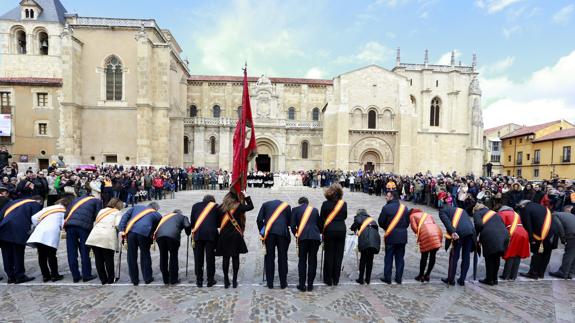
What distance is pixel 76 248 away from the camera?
5.14m

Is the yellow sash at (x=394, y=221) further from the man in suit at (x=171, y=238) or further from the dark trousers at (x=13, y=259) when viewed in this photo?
the dark trousers at (x=13, y=259)

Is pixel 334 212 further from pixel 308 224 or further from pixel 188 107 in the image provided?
pixel 188 107

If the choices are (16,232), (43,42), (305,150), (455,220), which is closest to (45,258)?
(16,232)

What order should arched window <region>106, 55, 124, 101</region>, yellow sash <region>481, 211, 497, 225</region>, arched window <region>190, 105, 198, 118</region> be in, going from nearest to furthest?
yellow sash <region>481, 211, 497, 225</region>
arched window <region>106, 55, 124, 101</region>
arched window <region>190, 105, 198, 118</region>

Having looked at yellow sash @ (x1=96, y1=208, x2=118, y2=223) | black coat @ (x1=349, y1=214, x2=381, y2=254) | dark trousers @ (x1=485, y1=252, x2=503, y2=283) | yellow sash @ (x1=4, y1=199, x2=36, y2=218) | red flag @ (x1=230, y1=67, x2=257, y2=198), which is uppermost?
red flag @ (x1=230, y1=67, x2=257, y2=198)

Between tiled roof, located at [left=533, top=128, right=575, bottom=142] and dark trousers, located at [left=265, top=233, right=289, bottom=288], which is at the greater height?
tiled roof, located at [left=533, top=128, right=575, bottom=142]

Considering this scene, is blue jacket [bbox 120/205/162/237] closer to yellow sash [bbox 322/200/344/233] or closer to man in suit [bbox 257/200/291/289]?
man in suit [bbox 257/200/291/289]

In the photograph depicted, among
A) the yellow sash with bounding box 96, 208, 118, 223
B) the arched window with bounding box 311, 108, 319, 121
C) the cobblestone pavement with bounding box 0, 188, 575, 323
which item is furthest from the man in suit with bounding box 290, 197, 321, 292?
the arched window with bounding box 311, 108, 319, 121

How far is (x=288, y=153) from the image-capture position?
32.8m

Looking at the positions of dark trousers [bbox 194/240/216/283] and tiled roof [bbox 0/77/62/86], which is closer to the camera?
dark trousers [bbox 194/240/216/283]

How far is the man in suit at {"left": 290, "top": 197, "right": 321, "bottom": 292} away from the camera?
190 inches

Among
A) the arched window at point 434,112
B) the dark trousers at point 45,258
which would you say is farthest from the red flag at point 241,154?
the arched window at point 434,112

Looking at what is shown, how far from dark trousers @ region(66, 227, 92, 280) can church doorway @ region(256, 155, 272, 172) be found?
2819 cm

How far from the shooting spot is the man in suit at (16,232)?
4.82 meters
